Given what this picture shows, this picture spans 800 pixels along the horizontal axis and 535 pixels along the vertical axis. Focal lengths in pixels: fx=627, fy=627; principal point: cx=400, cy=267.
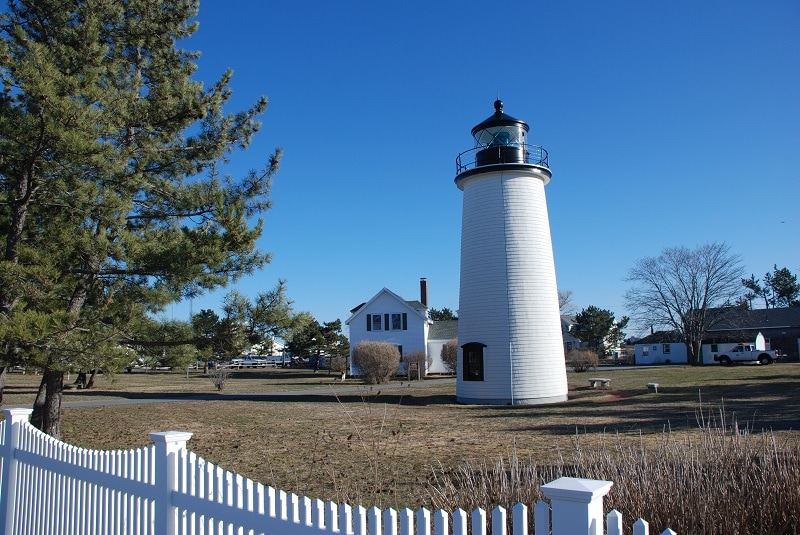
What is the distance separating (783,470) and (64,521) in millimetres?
6035

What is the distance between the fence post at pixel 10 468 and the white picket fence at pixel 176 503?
1 cm

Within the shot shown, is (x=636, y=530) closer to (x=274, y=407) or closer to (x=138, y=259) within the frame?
(x=138, y=259)

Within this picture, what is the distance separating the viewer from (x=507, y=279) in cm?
2162

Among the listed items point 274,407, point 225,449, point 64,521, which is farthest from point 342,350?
point 64,521

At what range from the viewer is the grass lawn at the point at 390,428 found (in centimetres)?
898

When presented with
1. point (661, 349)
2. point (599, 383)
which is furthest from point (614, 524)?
point (661, 349)

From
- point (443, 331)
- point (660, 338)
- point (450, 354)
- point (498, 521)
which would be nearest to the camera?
point (498, 521)

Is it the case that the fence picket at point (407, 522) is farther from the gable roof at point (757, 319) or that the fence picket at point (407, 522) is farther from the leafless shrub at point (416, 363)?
the gable roof at point (757, 319)

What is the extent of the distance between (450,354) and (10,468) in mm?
37889

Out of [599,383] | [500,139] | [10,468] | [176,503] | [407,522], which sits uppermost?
[500,139]

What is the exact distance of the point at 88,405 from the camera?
21203 millimetres

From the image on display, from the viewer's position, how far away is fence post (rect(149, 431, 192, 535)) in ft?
14.1

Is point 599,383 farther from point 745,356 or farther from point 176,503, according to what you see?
point 745,356

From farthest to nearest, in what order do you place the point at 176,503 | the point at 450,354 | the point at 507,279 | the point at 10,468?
A: the point at 450,354 < the point at 507,279 < the point at 10,468 < the point at 176,503
